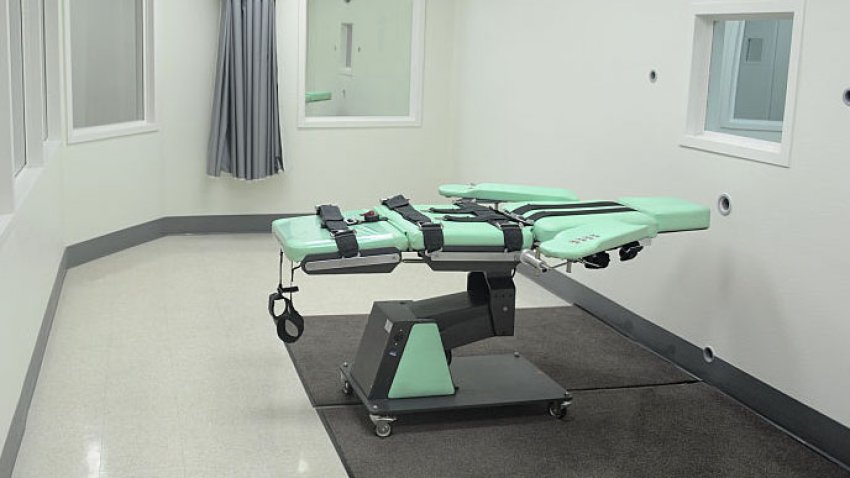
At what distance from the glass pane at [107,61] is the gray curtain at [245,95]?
0.56 m

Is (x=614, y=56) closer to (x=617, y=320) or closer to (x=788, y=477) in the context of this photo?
(x=617, y=320)

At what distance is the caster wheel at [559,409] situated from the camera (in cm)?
424

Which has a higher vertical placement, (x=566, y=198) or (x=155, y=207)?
(x=566, y=198)

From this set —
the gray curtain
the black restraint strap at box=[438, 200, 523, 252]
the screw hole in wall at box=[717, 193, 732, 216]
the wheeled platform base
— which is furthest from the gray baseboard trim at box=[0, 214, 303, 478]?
the screw hole in wall at box=[717, 193, 732, 216]

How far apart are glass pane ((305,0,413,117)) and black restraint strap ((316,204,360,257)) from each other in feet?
12.4

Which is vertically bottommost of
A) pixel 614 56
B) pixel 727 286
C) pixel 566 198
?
pixel 727 286

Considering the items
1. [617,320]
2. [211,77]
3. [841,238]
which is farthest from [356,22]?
[841,238]

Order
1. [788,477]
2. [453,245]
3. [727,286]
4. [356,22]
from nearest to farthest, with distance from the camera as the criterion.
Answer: [788,477] < [453,245] < [727,286] < [356,22]

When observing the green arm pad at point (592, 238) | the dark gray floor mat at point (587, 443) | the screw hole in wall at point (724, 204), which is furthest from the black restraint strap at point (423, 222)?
the screw hole in wall at point (724, 204)

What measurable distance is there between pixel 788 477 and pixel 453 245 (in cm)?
150

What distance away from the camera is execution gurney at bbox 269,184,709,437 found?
3.89 metres

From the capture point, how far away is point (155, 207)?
7320 millimetres

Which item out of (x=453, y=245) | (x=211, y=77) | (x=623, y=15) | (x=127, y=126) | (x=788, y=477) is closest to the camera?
(x=788, y=477)

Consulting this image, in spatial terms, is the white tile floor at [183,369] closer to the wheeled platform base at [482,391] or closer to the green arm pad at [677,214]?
the wheeled platform base at [482,391]
